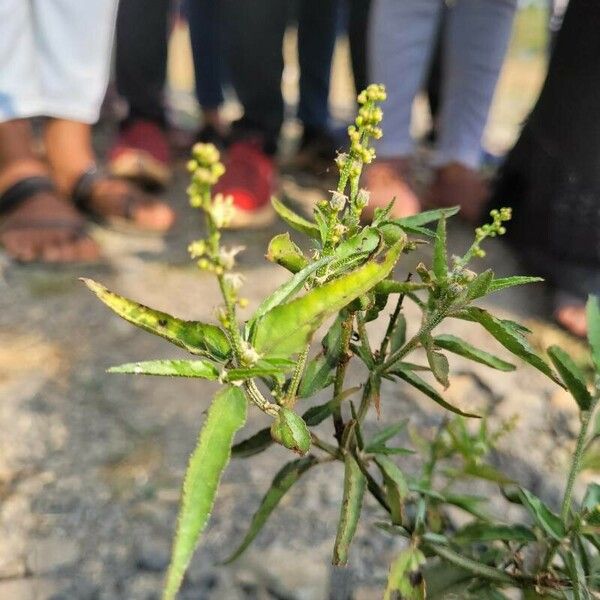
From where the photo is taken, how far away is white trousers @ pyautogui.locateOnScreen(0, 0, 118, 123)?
1.73 metres

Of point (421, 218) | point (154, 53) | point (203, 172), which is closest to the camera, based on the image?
point (203, 172)

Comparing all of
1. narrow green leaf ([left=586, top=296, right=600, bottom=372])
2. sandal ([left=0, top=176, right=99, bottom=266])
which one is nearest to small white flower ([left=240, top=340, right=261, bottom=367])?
narrow green leaf ([left=586, top=296, right=600, bottom=372])

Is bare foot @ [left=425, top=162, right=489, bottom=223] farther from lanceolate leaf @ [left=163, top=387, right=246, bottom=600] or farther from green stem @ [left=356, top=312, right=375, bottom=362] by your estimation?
lanceolate leaf @ [left=163, top=387, right=246, bottom=600]

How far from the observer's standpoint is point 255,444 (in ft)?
2.32

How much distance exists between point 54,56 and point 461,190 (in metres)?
1.23

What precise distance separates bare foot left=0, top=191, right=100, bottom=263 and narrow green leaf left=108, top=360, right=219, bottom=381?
56.5 inches

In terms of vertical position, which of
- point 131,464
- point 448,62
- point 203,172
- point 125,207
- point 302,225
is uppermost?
point 203,172

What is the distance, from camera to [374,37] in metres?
2.03

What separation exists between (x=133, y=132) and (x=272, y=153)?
1.55ft

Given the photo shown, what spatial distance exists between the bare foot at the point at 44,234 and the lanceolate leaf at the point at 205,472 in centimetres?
146

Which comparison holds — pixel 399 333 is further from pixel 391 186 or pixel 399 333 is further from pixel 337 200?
pixel 391 186

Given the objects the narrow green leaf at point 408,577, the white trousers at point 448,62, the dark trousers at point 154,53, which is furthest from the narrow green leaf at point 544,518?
the dark trousers at point 154,53

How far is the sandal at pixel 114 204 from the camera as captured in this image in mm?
2067

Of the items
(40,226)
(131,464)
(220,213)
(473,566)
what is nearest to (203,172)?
(220,213)
